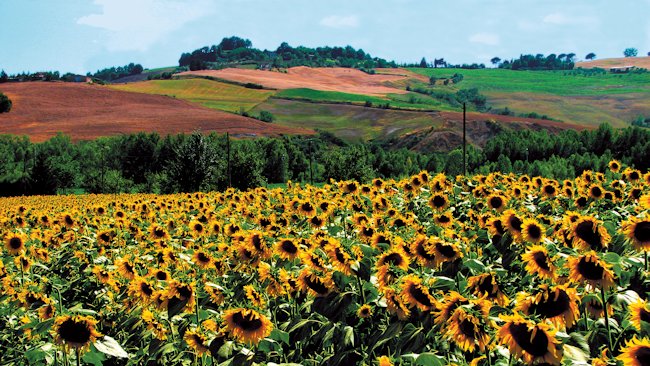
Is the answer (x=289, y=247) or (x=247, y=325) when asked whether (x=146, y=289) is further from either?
(x=247, y=325)

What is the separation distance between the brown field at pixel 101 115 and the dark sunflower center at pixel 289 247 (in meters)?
→ 127

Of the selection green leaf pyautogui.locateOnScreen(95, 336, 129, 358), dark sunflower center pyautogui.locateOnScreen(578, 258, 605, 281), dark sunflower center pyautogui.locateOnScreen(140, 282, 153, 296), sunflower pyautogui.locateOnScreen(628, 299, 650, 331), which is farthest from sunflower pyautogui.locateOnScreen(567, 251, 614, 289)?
dark sunflower center pyautogui.locateOnScreen(140, 282, 153, 296)

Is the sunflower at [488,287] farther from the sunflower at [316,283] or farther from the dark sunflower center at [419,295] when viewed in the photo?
the sunflower at [316,283]

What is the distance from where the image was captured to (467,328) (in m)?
3.55

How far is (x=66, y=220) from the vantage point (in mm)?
10945

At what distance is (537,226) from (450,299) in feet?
6.34

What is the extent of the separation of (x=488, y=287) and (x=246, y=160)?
69.7 meters

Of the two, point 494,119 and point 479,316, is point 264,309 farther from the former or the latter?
point 494,119

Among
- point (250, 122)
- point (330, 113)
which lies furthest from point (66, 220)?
point (330, 113)

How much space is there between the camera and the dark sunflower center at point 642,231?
4512 millimetres

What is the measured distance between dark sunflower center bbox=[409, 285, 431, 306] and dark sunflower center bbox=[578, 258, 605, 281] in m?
0.94

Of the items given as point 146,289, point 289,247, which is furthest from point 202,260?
point 289,247

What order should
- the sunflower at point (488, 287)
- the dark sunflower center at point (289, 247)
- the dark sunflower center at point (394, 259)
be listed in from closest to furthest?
the sunflower at point (488, 287), the dark sunflower center at point (394, 259), the dark sunflower center at point (289, 247)

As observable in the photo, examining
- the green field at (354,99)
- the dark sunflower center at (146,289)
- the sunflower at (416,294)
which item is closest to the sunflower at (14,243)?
the dark sunflower center at (146,289)
